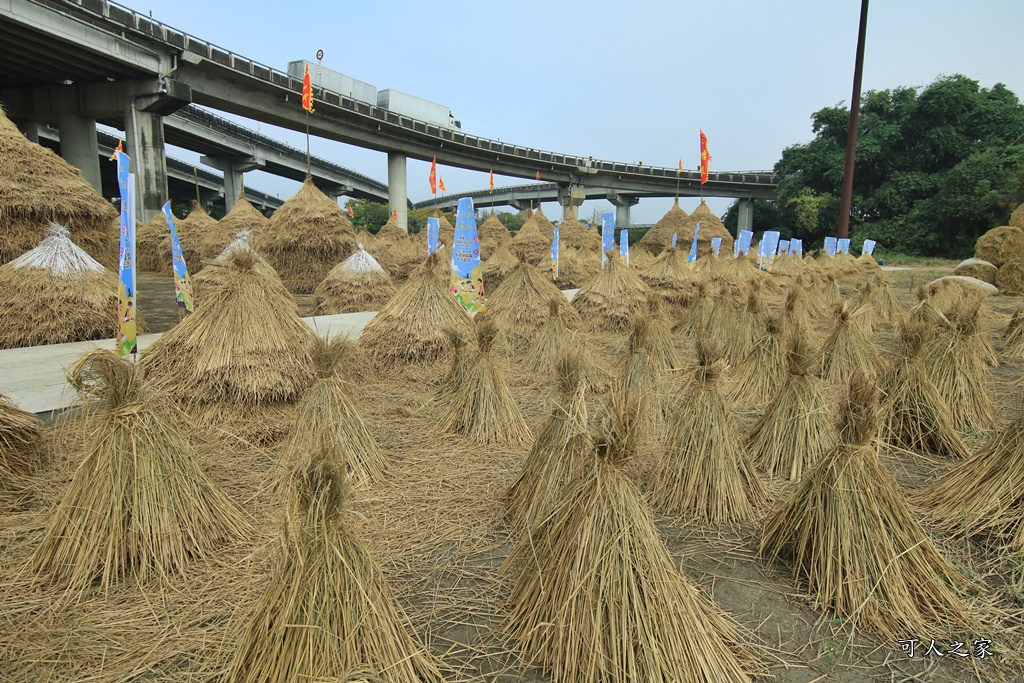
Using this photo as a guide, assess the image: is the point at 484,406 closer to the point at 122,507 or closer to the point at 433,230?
the point at 122,507

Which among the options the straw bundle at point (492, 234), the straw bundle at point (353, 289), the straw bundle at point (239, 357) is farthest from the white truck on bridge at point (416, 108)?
the straw bundle at point (239, 357)

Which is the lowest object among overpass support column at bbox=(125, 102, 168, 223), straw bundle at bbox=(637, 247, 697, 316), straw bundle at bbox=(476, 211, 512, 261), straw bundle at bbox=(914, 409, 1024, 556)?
straw bundle at bbox=(914, 409, 1024, 556)

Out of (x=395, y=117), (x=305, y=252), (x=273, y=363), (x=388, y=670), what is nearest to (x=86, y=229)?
(x=305, y=252)

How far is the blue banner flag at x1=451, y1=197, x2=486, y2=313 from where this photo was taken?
729cm

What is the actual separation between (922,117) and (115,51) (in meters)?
42.5

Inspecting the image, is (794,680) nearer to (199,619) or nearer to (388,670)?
(388,670)

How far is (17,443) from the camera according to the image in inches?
127

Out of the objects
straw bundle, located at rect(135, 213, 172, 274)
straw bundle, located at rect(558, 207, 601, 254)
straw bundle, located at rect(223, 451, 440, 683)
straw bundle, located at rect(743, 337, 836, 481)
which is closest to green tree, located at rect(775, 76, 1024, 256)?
straw bundle, located at rect(558, 207, 601, 254)

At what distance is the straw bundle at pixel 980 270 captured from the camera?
Answer: 13641mm

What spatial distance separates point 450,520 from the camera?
3.03 meters

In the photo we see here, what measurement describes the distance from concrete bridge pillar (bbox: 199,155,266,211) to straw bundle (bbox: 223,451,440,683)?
44.7 metres

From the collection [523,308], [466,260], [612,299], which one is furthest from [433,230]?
[523,308]

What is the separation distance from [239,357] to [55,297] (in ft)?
13.6

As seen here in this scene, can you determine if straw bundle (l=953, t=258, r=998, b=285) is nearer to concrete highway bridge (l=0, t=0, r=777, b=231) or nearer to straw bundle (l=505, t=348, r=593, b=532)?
straw bundle (l=505, t=348, r=593, b=532)
